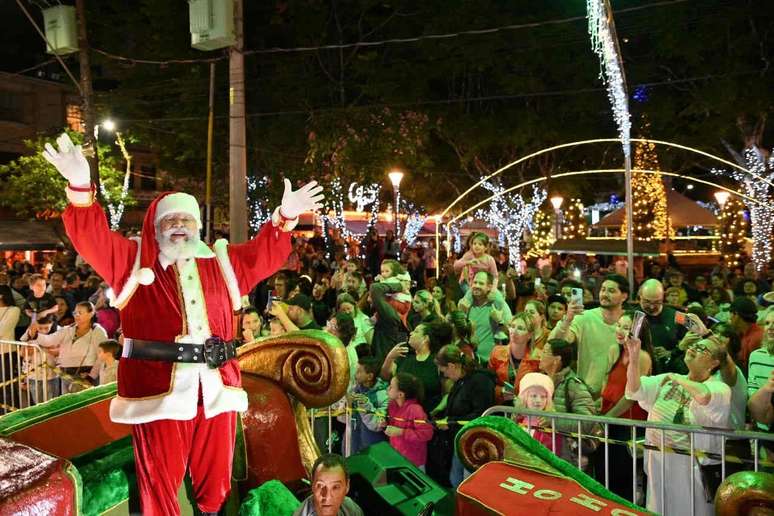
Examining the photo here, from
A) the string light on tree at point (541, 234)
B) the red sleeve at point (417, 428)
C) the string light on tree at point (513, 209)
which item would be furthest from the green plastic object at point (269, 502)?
the string light on tree at point (513, 209)

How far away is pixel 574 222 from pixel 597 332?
77.9ft

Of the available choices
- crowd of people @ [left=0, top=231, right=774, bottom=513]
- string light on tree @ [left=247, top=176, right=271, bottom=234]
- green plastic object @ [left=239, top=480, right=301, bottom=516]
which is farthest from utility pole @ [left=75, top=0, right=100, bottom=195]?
green plastic object @ [left=239, top=480, right=301, bottom=516]

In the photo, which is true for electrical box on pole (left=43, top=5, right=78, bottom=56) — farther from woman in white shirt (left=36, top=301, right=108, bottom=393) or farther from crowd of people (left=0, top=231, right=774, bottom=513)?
woman in white shirt (left=36, top=301, right=108, bottom=393)

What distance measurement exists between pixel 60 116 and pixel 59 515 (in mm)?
38890

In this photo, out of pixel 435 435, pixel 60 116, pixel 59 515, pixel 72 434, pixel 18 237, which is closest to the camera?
pixel 59 515

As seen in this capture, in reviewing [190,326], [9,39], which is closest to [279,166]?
[190,326]

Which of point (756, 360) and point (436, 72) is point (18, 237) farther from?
point (756, 360)

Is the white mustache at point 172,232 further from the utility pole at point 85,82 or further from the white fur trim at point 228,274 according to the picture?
the utility pole at point 85,82

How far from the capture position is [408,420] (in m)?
5.45

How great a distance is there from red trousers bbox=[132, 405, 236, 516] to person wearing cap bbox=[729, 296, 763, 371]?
503 centimetres

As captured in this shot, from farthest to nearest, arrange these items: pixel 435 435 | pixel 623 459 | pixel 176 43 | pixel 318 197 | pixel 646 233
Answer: pixel 646 233 → pixel 176 43 → pixel 435 435 → pixel 623 459 → pixel 318 197

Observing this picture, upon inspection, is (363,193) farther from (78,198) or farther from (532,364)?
(78,198)

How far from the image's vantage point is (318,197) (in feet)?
13.1

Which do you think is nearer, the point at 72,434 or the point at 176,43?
the point at 72,434
